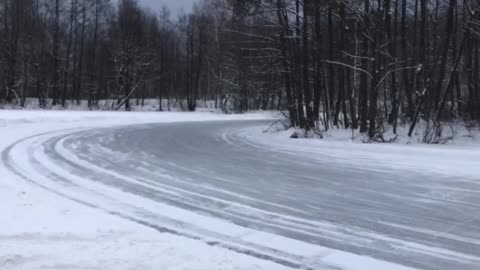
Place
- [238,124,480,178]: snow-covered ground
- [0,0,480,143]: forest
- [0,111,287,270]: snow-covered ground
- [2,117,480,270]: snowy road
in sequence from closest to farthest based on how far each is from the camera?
[0,111,287,270]: snow-covered ground → [2,117,480,270]: snowy road → [238,124,480,178]: snow-covered ground → [0,0,480,143]: forest

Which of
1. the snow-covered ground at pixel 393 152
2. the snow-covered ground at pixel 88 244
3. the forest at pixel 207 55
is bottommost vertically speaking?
the snow-covered ground at pixel 88 244

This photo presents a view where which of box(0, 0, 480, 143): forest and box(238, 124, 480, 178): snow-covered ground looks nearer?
box(238, 124, 480, 178): snow-covered ground

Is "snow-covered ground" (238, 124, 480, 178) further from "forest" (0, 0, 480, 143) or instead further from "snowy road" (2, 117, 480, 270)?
"forest" (0, 0, 480, 143)

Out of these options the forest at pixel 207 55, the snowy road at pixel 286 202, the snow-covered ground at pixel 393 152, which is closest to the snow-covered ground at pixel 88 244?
the snowy road at pixel 286 202

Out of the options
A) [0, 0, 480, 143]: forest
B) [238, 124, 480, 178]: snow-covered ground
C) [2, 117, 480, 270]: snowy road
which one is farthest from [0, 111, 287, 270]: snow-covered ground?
[0, 0, 480, 143]: forest

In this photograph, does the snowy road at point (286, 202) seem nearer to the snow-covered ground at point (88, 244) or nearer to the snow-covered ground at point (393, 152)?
the snow-covered ground at point (88, 244)

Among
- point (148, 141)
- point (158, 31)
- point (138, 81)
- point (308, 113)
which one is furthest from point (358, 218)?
point (158, 31)

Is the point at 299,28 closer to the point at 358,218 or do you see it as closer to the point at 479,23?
the point at 479,23

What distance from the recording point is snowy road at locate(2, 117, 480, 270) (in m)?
5.59

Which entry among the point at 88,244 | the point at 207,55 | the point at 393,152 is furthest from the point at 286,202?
the point at 207,55

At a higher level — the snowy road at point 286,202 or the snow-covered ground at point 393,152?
the snow-covered ground at point 393,152

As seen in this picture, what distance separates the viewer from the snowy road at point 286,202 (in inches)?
220

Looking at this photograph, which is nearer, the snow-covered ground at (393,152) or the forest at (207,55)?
the snow-covered ground at (393,152)

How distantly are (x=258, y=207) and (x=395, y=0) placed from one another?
20.3 metres
